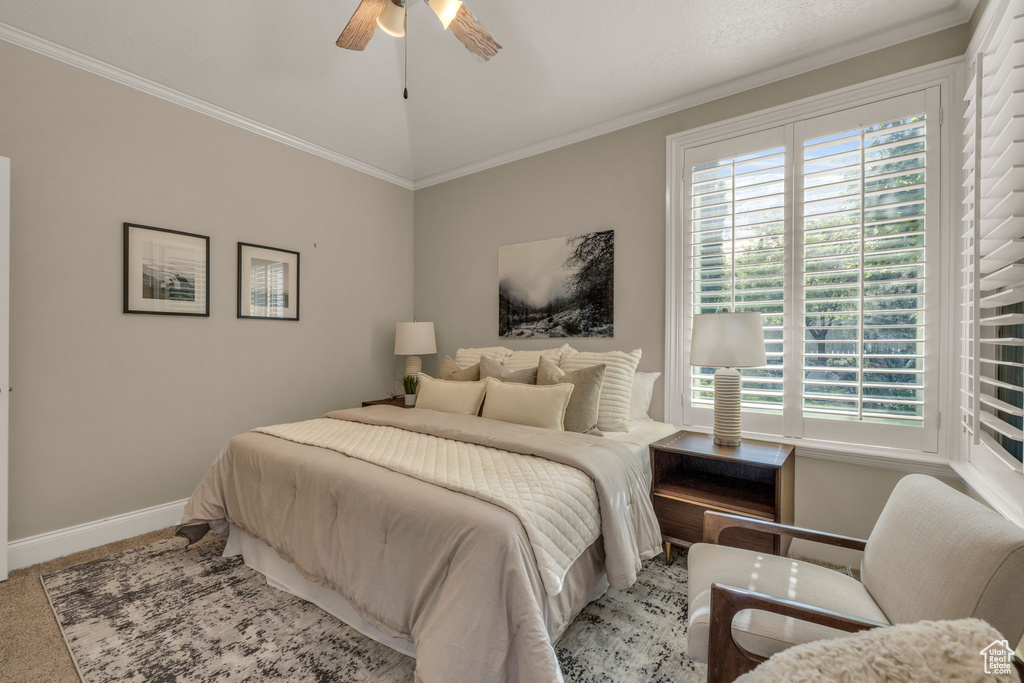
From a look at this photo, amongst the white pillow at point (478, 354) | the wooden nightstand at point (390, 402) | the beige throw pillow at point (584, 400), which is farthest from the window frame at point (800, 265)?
the wooden nightstand at point (390, 402)

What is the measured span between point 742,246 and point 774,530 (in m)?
1.77

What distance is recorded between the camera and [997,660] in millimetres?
641

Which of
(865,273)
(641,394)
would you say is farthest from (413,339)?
(865,273)

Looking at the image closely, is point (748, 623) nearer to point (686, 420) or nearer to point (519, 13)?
point (686, 420)

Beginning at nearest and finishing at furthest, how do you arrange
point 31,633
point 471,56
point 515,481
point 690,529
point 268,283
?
point 515,481 < point 31,633 < point 690,529 < point 471,56 < point 268,283

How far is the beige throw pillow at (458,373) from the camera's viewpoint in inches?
125

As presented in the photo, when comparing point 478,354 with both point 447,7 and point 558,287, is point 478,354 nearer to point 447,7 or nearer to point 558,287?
point 558,287

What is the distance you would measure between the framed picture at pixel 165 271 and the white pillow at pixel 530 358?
218cm

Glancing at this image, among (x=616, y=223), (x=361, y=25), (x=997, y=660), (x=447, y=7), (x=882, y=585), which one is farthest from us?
(x=616, y=223)

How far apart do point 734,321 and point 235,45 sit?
132 inches

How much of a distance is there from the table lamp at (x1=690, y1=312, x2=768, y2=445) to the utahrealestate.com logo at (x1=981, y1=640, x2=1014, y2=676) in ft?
5.55

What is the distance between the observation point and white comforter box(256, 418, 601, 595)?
4.91ft

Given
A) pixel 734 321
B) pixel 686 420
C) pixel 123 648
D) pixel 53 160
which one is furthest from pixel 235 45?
pixel 686 420

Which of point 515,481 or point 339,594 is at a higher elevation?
point 515,481
